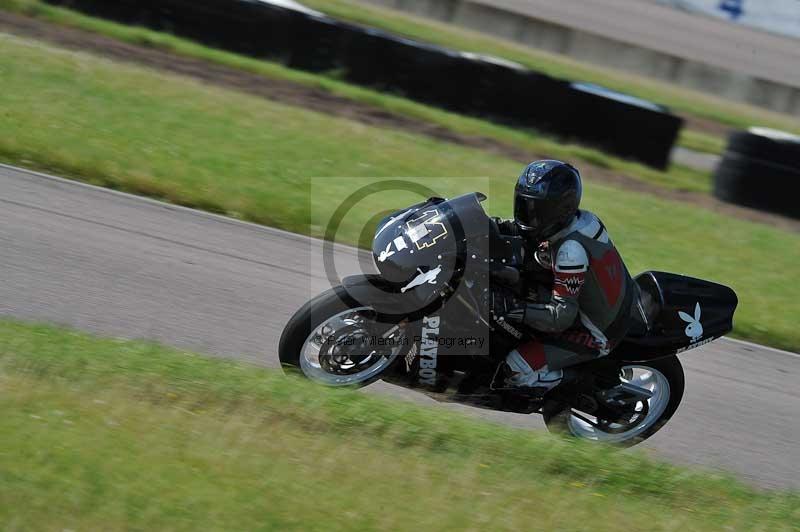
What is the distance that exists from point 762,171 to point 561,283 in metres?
9.25

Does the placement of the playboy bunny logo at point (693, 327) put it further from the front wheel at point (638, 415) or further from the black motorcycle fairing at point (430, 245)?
the black motorcycle fairing at point (430, 245)

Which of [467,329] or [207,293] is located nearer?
[467,329]

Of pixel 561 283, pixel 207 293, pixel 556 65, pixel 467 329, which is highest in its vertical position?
pixel 556 65

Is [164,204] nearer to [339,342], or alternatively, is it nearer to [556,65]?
[339,342]

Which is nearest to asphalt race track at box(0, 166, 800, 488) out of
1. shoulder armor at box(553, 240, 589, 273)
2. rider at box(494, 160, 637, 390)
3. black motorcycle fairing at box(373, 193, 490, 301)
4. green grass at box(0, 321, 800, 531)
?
rider at box(494, 160, 637, 390)

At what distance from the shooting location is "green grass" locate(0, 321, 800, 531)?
3920mm

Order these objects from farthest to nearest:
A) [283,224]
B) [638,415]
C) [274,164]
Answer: [274,164] → [283,224] → [638,415]

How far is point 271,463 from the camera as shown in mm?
4398

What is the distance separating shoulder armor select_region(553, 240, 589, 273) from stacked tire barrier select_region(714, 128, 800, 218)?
8946mm

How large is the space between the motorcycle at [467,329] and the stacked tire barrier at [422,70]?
27.8 ft

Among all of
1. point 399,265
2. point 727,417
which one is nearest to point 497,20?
point 727,417

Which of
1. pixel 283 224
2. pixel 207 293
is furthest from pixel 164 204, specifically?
pixel 207 293

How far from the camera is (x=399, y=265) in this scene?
5.21 metres

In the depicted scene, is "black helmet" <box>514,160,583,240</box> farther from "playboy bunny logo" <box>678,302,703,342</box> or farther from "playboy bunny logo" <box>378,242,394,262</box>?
"playboy bunny logo" <box>678,302,703,342</box>
